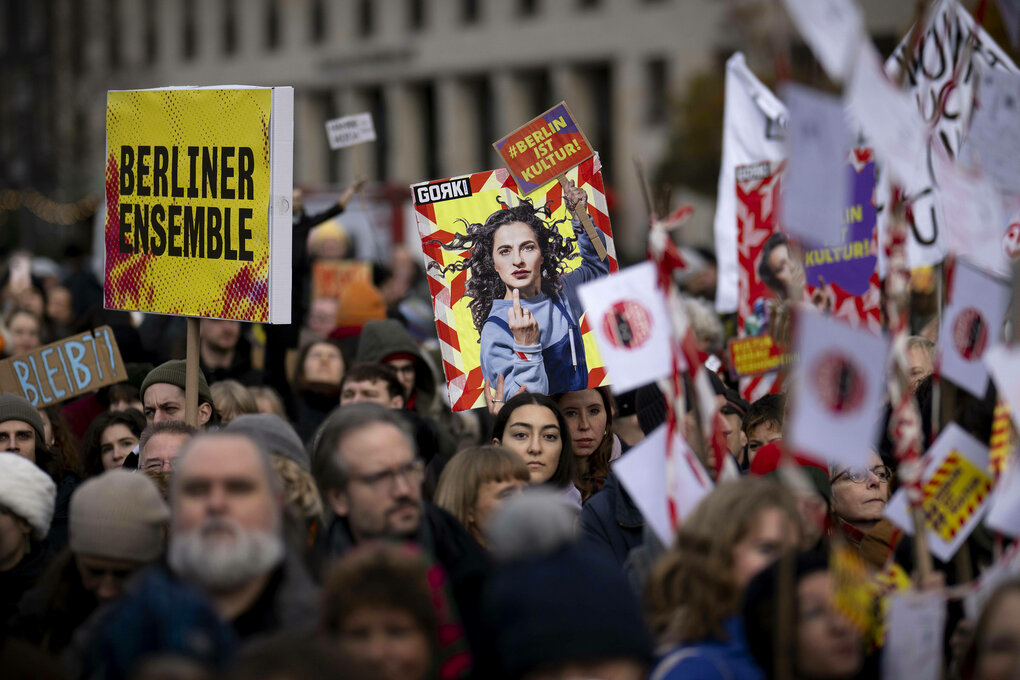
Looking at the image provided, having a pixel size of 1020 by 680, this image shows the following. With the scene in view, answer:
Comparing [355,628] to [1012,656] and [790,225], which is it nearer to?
[790,225]

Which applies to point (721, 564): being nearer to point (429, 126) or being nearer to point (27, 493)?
point (27, 493)

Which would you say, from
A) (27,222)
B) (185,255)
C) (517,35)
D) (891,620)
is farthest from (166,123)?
(517,35)

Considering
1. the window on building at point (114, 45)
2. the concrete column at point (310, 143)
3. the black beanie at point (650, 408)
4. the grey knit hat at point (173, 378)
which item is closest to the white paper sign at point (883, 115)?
the black beanie at point (650, 408)

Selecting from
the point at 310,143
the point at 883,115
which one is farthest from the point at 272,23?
the point at 883,115

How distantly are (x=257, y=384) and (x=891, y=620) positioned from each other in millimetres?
5275

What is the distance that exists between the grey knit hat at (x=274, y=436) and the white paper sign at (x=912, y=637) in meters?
1.98

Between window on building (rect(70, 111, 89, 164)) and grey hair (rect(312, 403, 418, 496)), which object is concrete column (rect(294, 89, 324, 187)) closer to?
window on building (rect(70, 111, 89, 164))

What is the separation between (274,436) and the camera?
4457 millimetres

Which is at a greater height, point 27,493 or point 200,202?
point 200,202

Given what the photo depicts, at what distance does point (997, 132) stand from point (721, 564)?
63.2 inches

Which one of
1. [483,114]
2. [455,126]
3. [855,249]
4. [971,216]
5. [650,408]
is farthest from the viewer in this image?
[483,114]

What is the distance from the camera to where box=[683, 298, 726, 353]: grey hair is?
789 centimetres

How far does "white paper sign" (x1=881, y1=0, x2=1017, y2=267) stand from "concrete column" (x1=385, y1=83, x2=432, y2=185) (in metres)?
45.5

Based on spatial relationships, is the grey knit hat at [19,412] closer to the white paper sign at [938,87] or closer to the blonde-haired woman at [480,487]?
the blonde-haired woman at [480,487]
